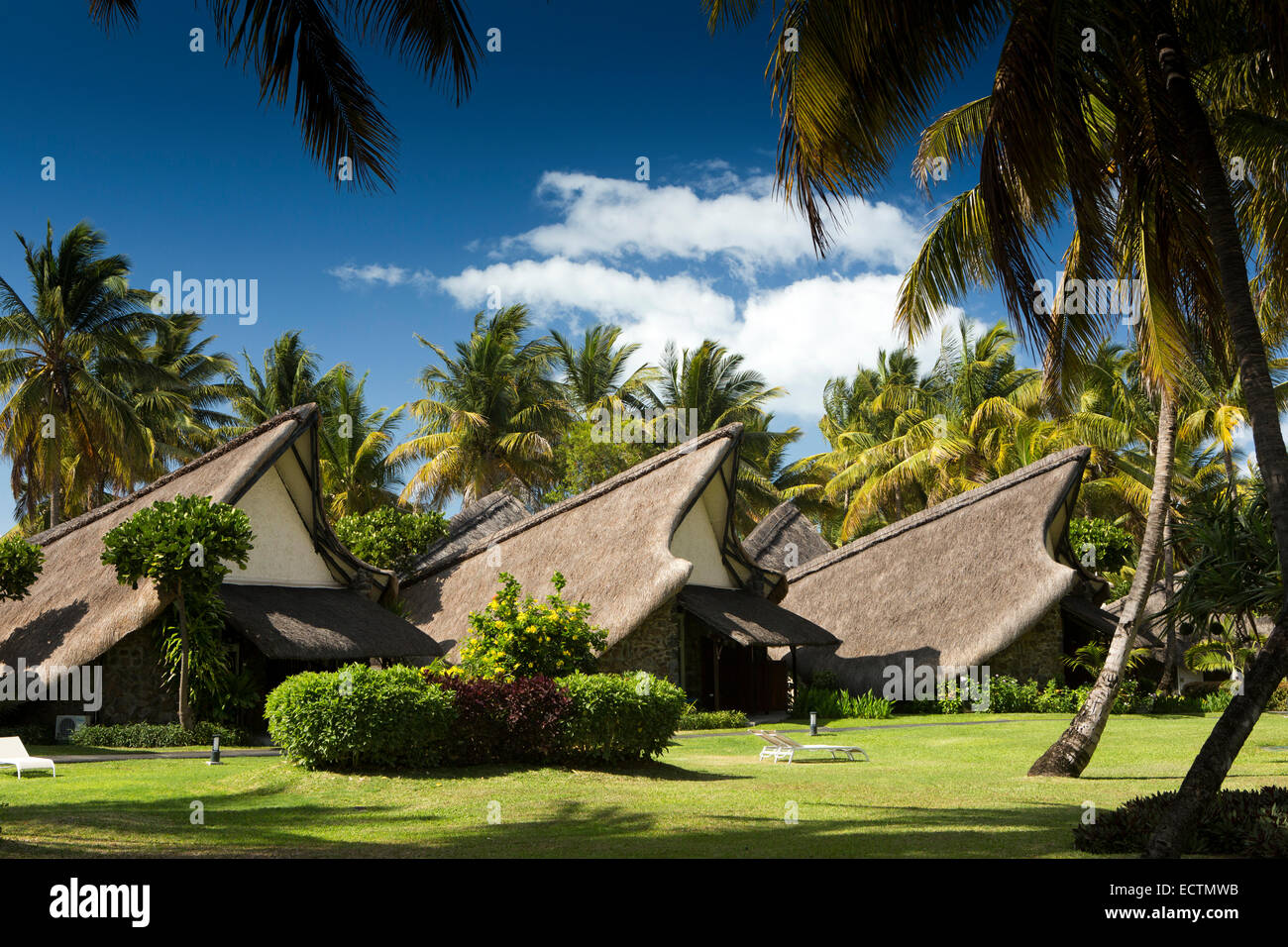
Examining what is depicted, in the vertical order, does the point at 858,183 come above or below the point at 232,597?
above

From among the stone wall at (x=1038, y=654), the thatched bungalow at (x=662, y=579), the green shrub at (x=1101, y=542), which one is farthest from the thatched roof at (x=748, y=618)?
the green shrub at (x=1101, y=542)

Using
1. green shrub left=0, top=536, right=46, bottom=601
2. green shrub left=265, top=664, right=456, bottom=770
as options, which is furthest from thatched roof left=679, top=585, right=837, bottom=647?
green shrub left=0, top=536, right=46, bottom=601

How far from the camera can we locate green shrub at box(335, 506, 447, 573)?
27938 millimetres

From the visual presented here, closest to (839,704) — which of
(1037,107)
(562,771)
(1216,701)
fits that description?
(1216,701)

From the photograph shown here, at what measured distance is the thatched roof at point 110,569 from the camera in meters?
18.8

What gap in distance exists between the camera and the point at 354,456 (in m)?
42.6

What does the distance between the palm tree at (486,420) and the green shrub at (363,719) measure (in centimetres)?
2914

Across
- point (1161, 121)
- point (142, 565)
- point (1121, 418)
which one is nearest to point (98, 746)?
point (142, 565)

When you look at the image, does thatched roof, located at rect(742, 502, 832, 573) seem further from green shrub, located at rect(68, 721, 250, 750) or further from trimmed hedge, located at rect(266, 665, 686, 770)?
trimmed hedge, located at rect(266, 665, 686, 770)
